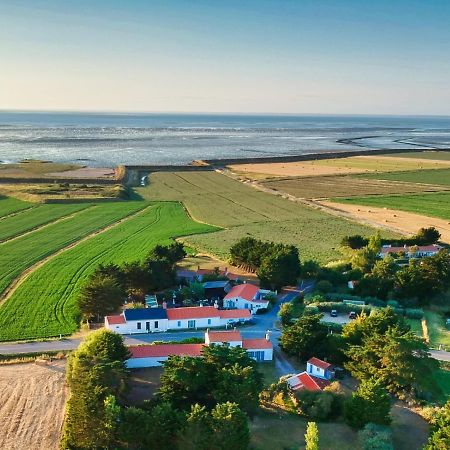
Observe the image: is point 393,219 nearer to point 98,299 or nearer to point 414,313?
point 414,313

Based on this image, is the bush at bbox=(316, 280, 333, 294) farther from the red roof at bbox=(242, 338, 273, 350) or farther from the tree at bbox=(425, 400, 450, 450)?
the tree at bbox=(425, 400, 450, 450)

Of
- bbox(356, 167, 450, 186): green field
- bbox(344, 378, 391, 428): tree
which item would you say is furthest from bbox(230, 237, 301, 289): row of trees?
bbox(356, 167, 450, 186): green field

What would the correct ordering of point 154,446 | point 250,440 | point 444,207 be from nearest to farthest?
point 154,446, point 250,440, point 444,207

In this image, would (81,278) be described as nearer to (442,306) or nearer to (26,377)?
(26,377)

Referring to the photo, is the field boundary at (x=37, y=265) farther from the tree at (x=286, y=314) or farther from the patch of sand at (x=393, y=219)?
the patch of sand at (x=393, y=219)

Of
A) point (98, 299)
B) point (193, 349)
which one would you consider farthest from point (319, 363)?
point (98, 299)

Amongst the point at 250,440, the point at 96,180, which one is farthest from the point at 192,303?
the point at 96,180
